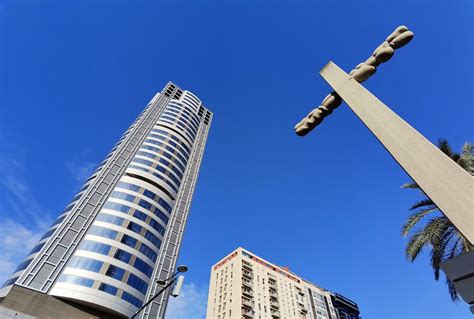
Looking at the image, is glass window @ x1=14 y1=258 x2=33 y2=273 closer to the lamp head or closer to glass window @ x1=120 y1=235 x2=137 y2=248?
glass window @ x1=120 y1=235 x2=137 y2=248

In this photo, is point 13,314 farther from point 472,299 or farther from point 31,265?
point 472,299

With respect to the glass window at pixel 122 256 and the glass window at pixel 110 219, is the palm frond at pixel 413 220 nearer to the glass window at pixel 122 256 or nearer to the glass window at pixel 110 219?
the glass window at pixel 122 256

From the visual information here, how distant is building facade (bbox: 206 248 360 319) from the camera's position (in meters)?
51.3

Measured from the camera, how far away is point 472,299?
1.83m

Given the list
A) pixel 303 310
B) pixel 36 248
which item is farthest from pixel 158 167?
pixel 303 310

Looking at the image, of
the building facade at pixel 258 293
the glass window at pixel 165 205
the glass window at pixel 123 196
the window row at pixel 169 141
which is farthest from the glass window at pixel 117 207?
the building facade at pixel 258 293

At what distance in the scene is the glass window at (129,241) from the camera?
3525cm

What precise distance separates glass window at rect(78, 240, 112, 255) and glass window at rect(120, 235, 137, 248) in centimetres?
201

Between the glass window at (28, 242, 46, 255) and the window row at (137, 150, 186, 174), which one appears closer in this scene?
the glass window at (28, 242, 46, 255)

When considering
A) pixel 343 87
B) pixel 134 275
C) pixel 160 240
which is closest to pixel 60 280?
pixel 134 275

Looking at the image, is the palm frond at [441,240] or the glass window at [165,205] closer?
the palm frond at [441,240]

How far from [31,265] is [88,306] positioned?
25.5 ft

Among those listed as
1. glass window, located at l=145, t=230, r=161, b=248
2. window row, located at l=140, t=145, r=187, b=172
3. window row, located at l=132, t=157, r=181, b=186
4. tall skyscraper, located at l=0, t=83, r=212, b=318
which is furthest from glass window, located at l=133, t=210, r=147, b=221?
window row, located at l=140, t=145, r=187, b=172

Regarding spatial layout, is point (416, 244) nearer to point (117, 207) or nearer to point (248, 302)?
point (117, 207)
